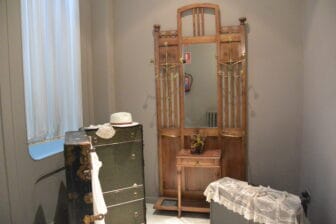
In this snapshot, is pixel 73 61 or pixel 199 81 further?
pixel 199 81

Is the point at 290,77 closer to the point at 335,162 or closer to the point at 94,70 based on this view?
the point at 335,162

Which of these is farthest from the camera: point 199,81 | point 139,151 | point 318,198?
point 199,81

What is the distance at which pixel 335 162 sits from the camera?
188 cm

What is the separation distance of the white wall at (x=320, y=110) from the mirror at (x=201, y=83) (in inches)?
36.4

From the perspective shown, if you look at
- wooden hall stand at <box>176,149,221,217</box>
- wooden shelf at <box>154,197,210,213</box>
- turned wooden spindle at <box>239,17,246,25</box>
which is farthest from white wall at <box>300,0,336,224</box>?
wooden shelf at <box>154,197,210,213</box>

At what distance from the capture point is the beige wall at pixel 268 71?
2.78 metres

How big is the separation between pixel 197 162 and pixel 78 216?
127 centimetres

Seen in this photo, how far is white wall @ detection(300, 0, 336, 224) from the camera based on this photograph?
1.94 metres

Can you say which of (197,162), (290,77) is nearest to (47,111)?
(197,162)

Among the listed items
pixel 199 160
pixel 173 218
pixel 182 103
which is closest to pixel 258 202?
pixel 199 160

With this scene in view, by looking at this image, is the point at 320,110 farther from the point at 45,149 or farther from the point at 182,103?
the point at 45,149

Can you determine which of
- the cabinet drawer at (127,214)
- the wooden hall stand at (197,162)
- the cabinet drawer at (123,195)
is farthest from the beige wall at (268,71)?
the cabinet drawer at (127,214)

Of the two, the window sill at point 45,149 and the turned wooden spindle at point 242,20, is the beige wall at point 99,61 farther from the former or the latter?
the turned wooden spindle at point 242,20

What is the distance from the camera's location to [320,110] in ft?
7.23
